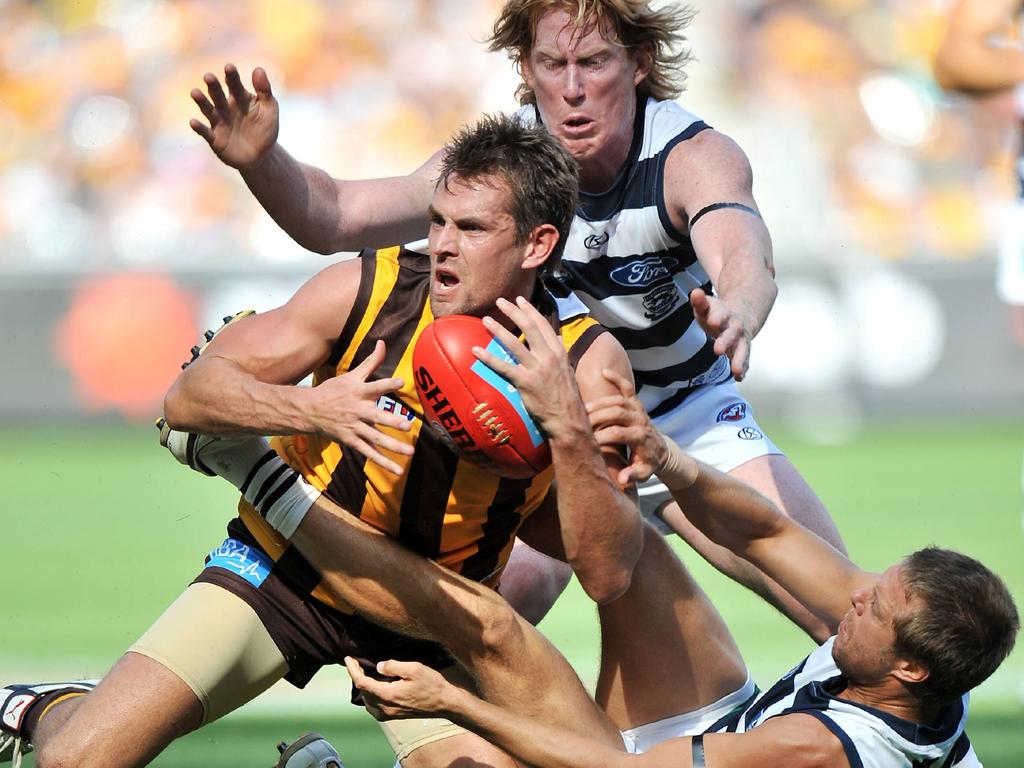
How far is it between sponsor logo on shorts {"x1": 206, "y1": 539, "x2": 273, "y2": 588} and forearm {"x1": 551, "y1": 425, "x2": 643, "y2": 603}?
3.17 ft

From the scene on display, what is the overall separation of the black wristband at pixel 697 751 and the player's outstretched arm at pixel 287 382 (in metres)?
1.15

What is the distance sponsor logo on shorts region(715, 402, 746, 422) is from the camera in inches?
215

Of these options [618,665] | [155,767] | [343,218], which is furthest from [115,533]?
[618,665]

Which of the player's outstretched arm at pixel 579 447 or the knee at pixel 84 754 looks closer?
the player's outstretched arm at pixel 579 447

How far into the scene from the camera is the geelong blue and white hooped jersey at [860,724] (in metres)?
3.75

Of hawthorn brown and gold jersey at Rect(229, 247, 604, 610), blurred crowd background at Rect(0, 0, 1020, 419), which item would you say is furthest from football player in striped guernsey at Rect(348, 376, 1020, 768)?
blurred crowd background at Rect(0, 0, 1020, 419)

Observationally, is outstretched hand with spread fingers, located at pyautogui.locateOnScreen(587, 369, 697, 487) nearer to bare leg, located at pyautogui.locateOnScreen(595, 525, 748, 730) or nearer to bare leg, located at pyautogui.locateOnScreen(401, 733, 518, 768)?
bare leg, located at pyautogui.locateOnScreen(595, 525, 748, 730)

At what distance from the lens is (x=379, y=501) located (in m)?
4.22

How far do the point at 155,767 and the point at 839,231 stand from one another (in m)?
11.5

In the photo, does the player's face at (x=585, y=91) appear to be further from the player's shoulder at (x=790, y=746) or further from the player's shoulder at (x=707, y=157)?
the player's shoulder at (x=790, y=746)

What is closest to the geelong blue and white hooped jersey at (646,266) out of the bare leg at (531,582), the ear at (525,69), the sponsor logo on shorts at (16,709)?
the ear at (525,69)

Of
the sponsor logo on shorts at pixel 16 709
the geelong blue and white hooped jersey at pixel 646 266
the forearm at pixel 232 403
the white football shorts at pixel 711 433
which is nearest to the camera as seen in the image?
the forearm at pixel 232 403

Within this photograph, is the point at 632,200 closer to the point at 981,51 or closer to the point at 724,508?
the point at 724,508

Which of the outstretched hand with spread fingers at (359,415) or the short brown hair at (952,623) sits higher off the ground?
the outstretched hand with spread fingers at (359,415)
